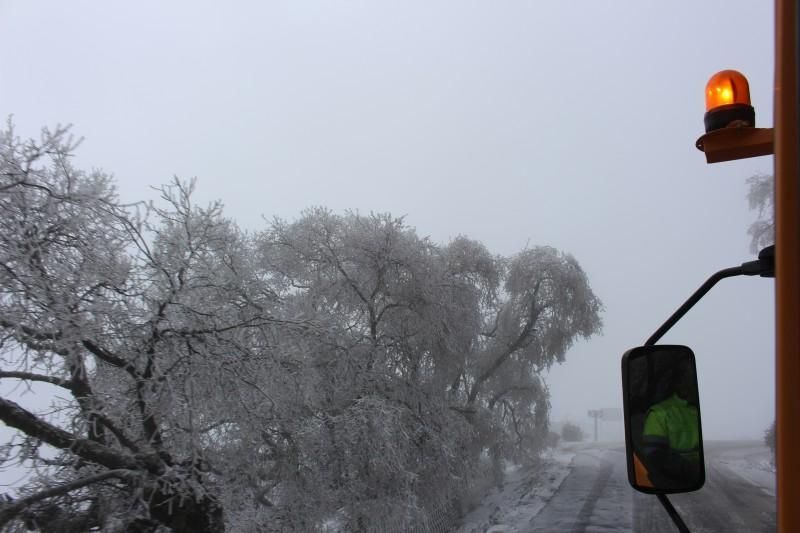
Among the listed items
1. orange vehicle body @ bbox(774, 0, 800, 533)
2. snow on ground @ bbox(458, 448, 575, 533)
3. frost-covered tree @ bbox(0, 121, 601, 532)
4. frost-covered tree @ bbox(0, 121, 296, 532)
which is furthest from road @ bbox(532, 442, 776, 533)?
orange vehicle body @ bbox(774, 0, 800, 533)

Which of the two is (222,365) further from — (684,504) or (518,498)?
(518,498)

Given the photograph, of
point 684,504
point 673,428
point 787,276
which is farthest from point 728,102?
point 684,504

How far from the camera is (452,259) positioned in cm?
1444

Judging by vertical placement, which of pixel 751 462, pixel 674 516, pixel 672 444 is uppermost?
pixel 672 444

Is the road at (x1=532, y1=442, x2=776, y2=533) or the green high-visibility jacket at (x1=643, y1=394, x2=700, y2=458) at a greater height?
the green high-visibility jacket at (x1=643, y1=394, x2=700, y2=458)

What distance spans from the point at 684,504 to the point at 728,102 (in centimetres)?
975

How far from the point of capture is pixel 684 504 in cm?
954

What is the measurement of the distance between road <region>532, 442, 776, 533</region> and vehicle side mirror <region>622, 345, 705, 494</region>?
253 inches

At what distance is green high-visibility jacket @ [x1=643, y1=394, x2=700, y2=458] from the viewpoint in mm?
1612

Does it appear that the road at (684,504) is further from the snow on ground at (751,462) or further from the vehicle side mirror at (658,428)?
the vehicle side mirror at (658,428)

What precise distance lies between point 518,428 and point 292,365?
35.0ft

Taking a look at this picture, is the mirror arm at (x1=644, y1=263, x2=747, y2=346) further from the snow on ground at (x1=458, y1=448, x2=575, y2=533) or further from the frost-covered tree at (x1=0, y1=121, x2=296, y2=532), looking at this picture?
the snow on ground at (x1=458, y1=448, x2=575, y2=533)

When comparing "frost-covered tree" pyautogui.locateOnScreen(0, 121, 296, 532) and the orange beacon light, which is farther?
"frost-covered tree" pyautogui.locateOnScreen(0, 121, 296, 532)

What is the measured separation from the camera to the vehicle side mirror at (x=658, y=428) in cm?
159
